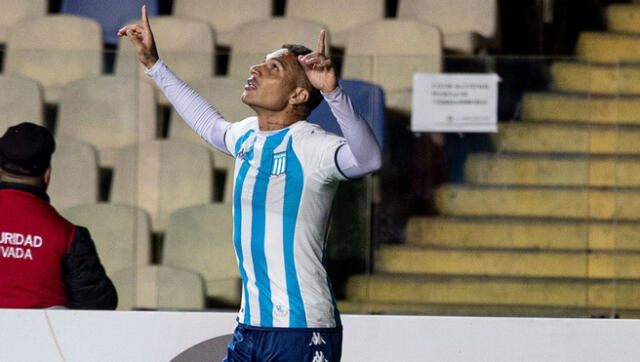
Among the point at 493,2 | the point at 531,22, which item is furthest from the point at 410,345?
the point at 531,22

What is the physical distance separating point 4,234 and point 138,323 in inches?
30.2

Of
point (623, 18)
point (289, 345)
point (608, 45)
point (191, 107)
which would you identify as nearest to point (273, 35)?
point (608, 45)

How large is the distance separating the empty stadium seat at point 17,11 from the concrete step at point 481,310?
308 cm

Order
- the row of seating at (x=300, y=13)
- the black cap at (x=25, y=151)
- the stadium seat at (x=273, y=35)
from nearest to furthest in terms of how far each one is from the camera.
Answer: the black cap at (x=25, y=151) → the stadium seat at (x=273, y=35) → the row of seating at (x=300, y=13)

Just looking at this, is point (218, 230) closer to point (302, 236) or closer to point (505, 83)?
point (505, 83)

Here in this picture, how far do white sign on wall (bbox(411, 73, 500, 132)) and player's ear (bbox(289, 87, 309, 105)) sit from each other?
2271 mm

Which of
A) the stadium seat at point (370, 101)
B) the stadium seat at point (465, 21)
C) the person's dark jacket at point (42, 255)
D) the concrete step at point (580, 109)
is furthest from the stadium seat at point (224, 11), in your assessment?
the person's dark jacket at point (42, 255)

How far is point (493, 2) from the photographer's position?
709 cm

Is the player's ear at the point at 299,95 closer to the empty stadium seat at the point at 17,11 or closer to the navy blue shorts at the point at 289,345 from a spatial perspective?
the navy blue shorts at the point at 289,345

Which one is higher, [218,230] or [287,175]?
[287,175]

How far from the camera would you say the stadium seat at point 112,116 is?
5609mm

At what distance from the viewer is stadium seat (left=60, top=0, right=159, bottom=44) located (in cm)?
739

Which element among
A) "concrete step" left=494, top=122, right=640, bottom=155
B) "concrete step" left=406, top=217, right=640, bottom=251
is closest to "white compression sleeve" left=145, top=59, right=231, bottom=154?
"concrete step" left=406, top=217, right=640, bottom=251

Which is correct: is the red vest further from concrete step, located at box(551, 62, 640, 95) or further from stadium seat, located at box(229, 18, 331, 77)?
concrete step, located at box(551, 62, 640, 95)
